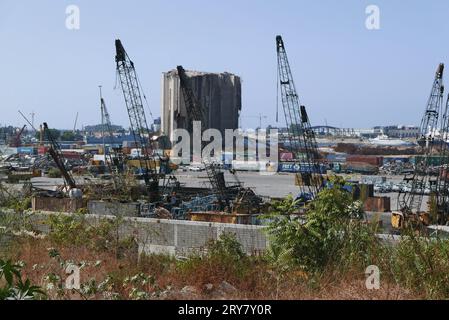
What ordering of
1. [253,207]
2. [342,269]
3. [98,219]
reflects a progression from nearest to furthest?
1. [342,269]
2. [98,219]
3. [253,207]

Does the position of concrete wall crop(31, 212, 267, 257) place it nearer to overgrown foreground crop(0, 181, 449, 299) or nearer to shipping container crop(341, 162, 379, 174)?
overgrown foreground crop(0, 181, 449, 299)

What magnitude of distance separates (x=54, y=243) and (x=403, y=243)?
7.06 m

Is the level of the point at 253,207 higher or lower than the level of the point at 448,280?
lower

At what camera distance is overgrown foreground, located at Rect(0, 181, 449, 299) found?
797 centimetres

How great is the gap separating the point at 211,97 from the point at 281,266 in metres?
133

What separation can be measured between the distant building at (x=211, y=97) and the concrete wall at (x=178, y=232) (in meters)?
115

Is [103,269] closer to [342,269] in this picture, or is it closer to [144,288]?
[144,288]

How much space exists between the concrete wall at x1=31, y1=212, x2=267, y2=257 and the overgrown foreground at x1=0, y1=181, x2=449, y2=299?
2403 millimetres

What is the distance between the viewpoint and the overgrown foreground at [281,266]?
7.97m

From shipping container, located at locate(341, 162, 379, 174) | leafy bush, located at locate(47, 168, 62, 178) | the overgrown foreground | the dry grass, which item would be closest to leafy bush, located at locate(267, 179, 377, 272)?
the overgrown foreground

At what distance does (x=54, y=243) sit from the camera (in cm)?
1270

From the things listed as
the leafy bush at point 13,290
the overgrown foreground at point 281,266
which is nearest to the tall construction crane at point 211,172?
the overgrown foreground at point 281,266
